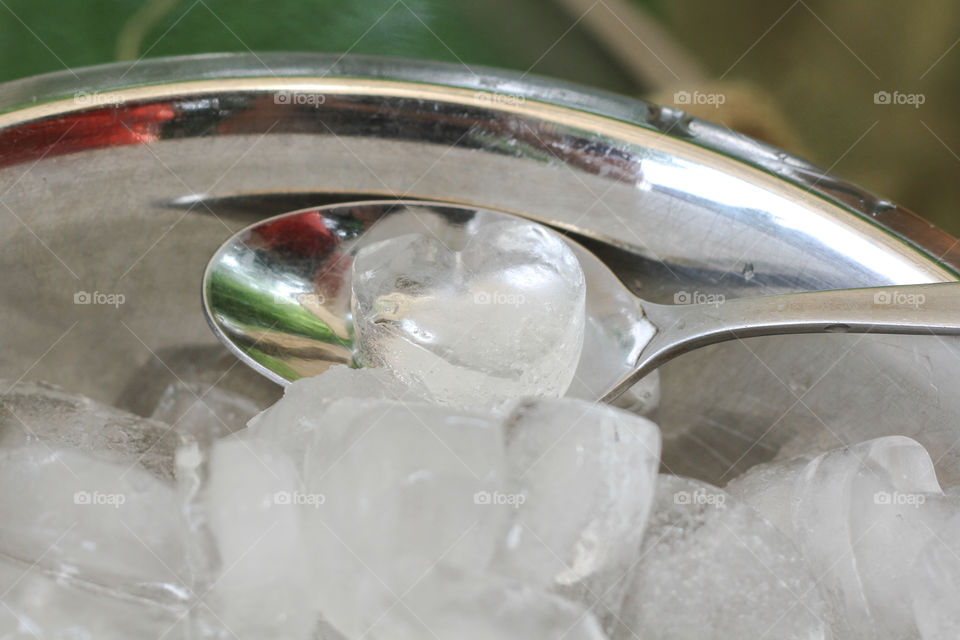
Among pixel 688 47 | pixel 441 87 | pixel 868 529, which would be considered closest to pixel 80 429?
pixel 441 87

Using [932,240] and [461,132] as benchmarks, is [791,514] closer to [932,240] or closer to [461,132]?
[932,240]

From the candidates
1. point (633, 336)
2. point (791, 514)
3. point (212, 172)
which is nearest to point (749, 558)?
point (791, 514)

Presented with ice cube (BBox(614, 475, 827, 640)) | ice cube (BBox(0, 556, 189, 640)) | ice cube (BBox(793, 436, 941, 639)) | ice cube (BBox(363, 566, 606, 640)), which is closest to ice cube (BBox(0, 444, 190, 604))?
ice cube (BBox(0, 556, 189, 640))

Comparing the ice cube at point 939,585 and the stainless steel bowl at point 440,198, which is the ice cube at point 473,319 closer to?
the stainless steel bowl at point 440,198

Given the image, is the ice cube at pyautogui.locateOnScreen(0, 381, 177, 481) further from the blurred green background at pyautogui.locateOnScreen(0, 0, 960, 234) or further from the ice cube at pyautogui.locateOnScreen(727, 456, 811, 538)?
Result: the blurred green background at pyautogui.locateOnScreen(0, 0, 960, 234)

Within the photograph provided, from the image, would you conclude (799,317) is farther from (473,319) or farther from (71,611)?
(71,611)
